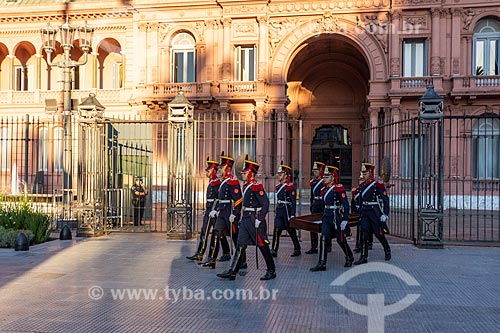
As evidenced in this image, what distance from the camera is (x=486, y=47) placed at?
1001 inches

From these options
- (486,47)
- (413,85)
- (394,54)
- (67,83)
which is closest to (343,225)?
(67,83)

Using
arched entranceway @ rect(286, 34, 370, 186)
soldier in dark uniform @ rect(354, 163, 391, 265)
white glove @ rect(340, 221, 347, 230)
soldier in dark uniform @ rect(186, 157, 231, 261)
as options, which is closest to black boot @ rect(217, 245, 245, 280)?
soldier in dark uniform @ rect(186, 157, 231, 261)

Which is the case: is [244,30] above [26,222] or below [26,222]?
above

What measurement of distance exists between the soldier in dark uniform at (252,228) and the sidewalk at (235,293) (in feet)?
0.78

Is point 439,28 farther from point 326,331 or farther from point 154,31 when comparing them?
point 326,331

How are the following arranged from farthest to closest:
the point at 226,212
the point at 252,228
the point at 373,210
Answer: the point at 373,210 → the point at 226,212 → the point at 252,228

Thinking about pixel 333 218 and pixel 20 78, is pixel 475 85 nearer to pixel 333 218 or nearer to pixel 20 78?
pixel 333 218

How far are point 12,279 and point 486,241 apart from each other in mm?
11252

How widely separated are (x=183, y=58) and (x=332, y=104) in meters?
10.4

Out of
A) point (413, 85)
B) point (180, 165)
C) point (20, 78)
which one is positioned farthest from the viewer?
point (20, 78)

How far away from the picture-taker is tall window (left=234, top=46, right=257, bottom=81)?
27.6m

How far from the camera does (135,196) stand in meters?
15.9

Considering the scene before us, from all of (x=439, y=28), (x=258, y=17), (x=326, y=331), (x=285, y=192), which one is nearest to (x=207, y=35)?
(x=258, y=17)

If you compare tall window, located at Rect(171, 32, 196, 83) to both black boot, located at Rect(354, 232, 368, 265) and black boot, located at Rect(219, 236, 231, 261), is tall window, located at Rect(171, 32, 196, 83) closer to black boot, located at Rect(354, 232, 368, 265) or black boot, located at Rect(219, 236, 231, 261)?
black boot, located at Rect(219, 236, 231, 261)
